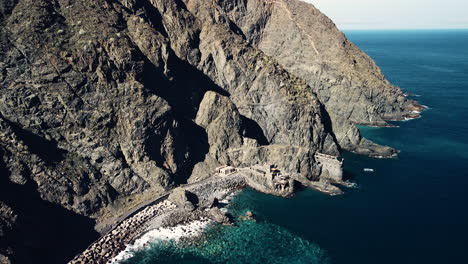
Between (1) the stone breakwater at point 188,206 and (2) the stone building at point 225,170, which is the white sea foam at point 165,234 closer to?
(1) the stone breakwater at point 188,206

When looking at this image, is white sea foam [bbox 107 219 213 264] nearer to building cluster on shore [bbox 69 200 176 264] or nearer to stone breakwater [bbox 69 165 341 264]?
stone breakwater [bbox 69 165 341 264]

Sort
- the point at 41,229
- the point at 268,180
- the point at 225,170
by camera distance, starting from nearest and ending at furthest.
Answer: the point at 41,229 < the point at 268,180 < the point at 225,170

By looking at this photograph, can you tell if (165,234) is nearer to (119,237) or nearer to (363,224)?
(119,237)

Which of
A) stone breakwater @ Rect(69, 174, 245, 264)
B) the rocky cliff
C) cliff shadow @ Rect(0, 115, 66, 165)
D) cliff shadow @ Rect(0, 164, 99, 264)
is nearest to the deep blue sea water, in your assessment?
stone breakwater @ Rect(69, 174, 245, 264)

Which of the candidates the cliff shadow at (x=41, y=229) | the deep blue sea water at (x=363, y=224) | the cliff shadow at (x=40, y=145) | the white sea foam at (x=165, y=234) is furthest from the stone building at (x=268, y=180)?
the cliff shadow at (x=40, y=145)

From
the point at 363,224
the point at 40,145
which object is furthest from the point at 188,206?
the point at 363,224

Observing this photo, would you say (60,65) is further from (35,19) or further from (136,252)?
(136,252)
